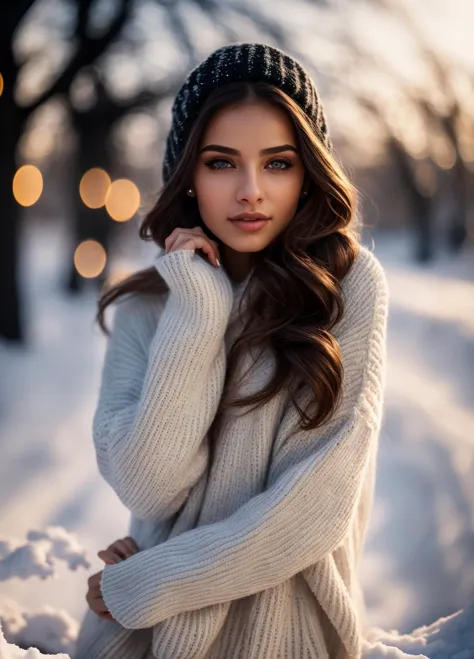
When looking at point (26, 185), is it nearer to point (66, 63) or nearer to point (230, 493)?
point (66, 63)

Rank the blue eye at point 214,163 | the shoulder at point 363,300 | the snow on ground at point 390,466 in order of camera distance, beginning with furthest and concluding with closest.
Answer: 1. the snow on ground at point 390,466
2. the blue eye at point 214,163
3. the shoulder at point 363,300

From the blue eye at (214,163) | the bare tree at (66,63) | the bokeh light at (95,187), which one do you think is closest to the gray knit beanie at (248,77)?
the blue eye at (214,163)

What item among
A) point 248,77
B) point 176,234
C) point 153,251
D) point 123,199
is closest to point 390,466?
point 176,234

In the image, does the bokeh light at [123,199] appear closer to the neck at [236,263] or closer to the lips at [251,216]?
the neck at [236,263]

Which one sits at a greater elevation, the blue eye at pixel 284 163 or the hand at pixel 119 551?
the blue eye at pixel 284 163

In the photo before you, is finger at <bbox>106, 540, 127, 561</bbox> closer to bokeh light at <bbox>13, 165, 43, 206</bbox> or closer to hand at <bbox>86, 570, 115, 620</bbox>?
hand at <bbox>86, 570, 115, 620</bbox>

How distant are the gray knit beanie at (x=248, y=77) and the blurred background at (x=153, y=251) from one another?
45cm

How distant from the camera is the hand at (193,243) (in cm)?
156

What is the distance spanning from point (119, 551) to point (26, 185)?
5.12 meters

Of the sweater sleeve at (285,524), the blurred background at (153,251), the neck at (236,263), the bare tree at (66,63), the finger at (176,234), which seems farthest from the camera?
the bare tree at (66,63)

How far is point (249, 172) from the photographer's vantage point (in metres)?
1.42

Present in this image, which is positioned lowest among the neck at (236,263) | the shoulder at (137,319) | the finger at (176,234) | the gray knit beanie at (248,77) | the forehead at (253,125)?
the shoulder at (137,319)

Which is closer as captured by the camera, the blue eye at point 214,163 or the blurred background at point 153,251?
the blue eye at point 214,163

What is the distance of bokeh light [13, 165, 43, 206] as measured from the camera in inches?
217
